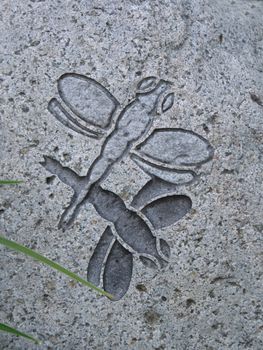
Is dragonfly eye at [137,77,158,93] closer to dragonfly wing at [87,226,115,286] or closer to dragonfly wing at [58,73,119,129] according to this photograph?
dragonfly wing at [58,73,119,129]

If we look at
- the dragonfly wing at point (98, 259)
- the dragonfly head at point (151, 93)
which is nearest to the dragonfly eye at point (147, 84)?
the dragonfly head at point (151, 93)

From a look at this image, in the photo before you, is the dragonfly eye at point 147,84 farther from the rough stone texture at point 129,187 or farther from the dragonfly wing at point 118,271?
the dragonfly wing at point 118,271

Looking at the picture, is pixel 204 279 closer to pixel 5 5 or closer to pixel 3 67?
pixel 3 67

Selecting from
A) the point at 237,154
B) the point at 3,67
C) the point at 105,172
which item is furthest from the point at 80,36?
the point at 237,154

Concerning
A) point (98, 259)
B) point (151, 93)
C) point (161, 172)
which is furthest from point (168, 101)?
point (98, 259)

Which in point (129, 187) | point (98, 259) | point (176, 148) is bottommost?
point (98, 259)

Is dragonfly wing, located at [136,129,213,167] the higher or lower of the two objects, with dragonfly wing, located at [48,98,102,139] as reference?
higher

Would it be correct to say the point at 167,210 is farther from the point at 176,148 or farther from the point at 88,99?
the point at 88,99

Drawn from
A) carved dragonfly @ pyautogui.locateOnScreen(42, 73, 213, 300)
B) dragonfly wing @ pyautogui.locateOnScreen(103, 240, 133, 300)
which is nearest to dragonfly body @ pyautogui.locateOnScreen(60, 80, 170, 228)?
carved dragonfly @ pyautogui.locateOnScreen(42, 73, 213, 300)
